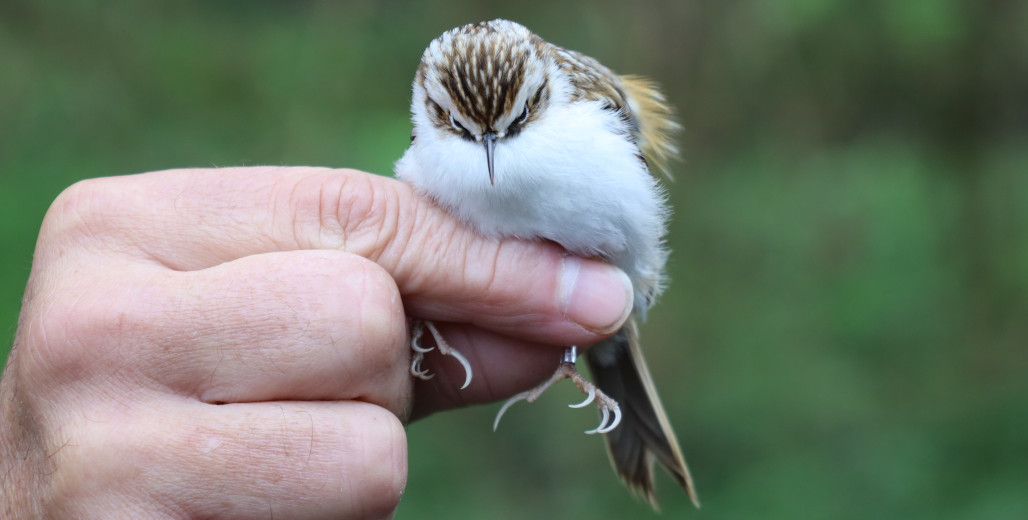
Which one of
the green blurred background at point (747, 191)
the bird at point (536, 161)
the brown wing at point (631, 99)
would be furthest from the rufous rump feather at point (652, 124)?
the green blurred background at point (747, 191)

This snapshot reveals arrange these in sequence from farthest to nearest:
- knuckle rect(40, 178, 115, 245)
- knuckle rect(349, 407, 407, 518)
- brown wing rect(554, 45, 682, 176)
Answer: brown wing rect(554, 45, 682, 176) → knuckle rect(40, 178, 115, 245) → knuckle rect(349, 407, 407, 518)

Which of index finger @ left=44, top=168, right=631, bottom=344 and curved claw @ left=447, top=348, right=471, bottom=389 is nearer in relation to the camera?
index finger @ left=44, top=168, right=631, bottom=344

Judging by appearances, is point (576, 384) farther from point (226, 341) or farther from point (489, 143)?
point (226, 341)

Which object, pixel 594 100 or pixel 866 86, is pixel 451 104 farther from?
pixel 866 86

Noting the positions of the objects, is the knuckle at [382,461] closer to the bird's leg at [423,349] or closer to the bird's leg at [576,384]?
the bird's leg at [423,349]

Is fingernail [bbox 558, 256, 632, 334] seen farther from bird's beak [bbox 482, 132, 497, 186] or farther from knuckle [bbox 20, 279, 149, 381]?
knuckle [bbox 20, 279, 149, 381]

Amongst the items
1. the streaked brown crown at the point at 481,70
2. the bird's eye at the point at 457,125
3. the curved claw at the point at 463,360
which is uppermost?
the streaked brown crown at the point at 481,70

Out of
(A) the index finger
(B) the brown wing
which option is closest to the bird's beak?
(A) the index finger
